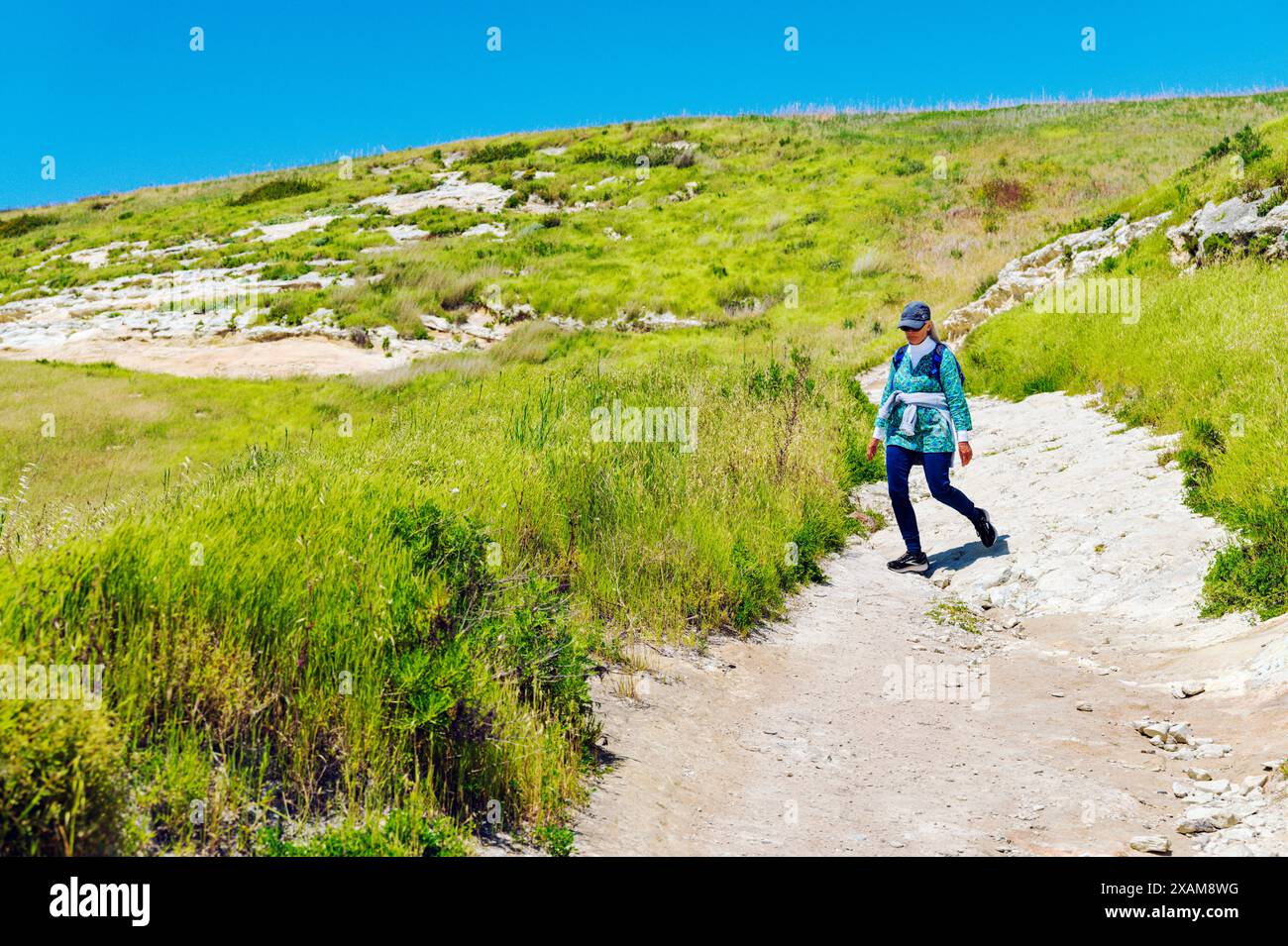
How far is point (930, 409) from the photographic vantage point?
8.66m

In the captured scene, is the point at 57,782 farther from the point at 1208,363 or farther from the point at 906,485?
the point at 1208,363

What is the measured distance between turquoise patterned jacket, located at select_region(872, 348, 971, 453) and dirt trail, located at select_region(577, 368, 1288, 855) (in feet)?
4.52

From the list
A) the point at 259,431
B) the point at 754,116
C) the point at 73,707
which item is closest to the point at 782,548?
the point at 73,707

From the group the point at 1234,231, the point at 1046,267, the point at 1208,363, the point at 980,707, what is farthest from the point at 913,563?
the point at 1046,267

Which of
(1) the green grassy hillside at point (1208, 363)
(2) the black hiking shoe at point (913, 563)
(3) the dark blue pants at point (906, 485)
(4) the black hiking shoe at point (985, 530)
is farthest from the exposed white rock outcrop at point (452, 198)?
(4) the black hiking shoe at point (985, 530)

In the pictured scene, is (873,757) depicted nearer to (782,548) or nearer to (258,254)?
(782,548)

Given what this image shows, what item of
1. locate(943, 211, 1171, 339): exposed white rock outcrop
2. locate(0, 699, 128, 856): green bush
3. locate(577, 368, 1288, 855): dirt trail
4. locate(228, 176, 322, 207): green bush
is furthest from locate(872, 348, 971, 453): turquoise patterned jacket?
locate(228, 176, 322, 207): green bush

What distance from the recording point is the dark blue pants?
865 cm

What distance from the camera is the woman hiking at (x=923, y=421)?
856cm

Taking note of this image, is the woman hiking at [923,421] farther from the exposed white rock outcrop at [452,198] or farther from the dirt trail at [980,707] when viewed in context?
the exposed white rock outcrop at [452,198]

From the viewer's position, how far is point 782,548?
26.9ft

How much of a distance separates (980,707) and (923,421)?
3.65 meters
